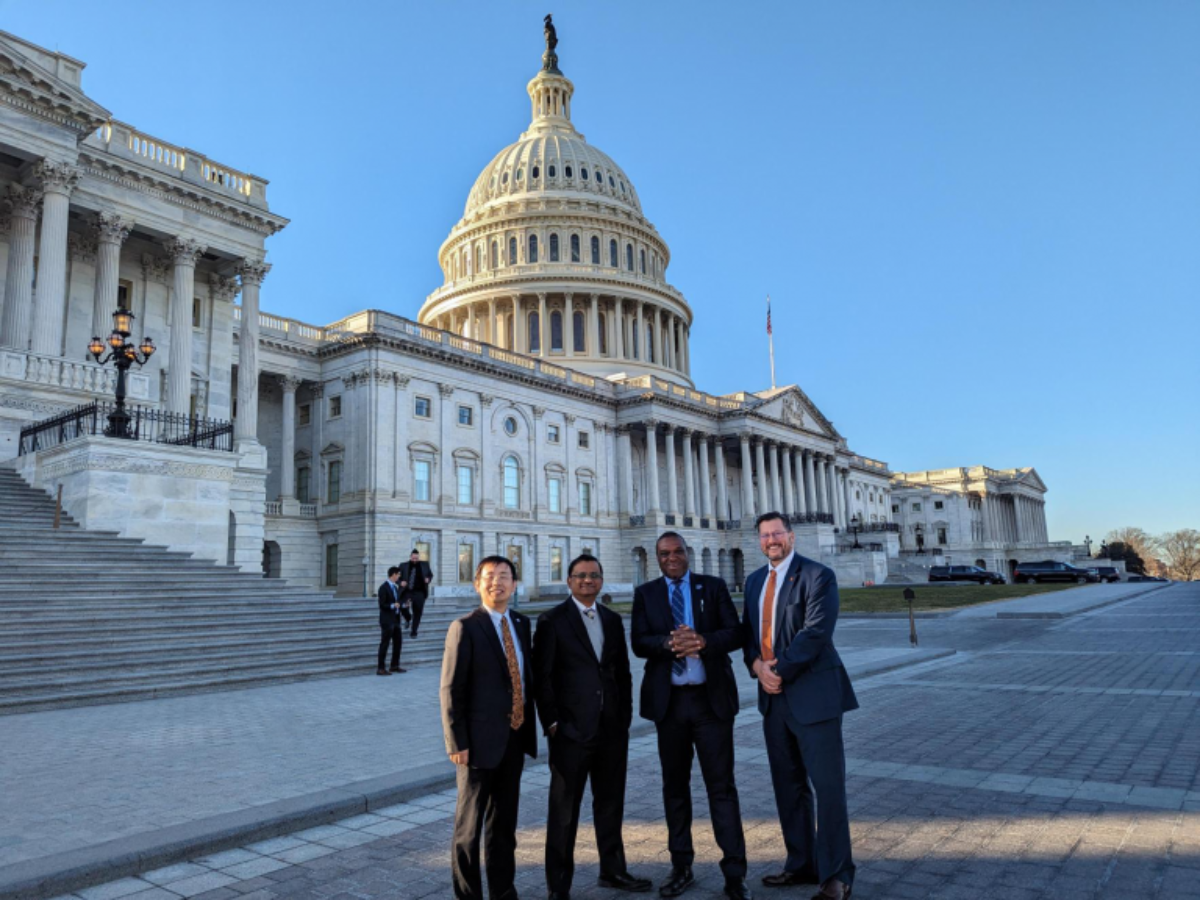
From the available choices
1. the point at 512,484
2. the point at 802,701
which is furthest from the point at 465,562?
the point at 802,701

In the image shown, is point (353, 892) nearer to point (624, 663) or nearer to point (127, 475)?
point (624, 663)

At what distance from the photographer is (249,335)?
32000 mm

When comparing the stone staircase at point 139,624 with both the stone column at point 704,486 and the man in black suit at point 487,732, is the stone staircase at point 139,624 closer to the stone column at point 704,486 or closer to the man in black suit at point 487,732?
the man in black suit at point 487,732

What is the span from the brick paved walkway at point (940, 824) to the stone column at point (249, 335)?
24997mm

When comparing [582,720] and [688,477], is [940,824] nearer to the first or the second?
[582,720]

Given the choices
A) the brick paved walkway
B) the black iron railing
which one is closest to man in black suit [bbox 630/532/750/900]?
the brick paved walkway

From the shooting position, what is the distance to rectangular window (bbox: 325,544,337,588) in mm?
48750

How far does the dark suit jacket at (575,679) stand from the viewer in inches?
209

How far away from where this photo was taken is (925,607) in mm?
34906

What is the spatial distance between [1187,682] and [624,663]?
12044 mm

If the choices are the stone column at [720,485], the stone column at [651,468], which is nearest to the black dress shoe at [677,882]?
the stone column at [651,468]

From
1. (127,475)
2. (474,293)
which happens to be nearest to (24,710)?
(127,475)

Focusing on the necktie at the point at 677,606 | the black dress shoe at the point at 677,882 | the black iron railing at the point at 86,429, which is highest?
the black iron railing at the point at 86,429

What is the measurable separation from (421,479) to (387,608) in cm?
3547
